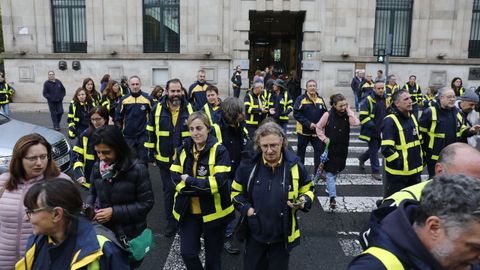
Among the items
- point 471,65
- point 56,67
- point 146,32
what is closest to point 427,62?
point 471,65

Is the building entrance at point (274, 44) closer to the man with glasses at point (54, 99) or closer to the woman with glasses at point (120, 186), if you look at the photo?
the man with glasses at point (54, 99)

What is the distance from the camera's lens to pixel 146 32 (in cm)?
2056

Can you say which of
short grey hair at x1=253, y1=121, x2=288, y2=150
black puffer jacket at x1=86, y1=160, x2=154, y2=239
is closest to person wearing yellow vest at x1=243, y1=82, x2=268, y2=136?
short grey hair at x1=253, y1=121, x2=288, y2=150

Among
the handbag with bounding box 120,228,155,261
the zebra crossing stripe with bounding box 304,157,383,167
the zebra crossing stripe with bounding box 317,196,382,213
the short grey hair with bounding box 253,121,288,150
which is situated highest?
the short grey hair with bounding box 253,121,288,150

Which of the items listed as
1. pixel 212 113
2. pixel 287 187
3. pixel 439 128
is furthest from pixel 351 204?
pixel 287 187

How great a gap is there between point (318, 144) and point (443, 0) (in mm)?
15123

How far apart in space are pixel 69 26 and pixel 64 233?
2050cm

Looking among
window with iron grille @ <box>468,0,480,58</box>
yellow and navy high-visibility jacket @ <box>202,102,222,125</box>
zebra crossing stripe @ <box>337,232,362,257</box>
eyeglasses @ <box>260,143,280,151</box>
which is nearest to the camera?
eyeglasses @ <box>260,143,280,151</box>

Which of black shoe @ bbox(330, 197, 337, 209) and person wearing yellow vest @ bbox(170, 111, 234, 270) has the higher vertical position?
person wearing yellow vest @ bbox(170, 111, 234, 270)

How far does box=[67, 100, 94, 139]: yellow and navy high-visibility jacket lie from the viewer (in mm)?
8703

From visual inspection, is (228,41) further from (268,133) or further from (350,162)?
(268,133)

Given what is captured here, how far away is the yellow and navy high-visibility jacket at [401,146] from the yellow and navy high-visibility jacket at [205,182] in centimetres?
246

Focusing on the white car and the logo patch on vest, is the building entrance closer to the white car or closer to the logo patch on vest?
the white car

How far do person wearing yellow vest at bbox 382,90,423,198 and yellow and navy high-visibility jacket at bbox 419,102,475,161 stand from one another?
0.90 meters
